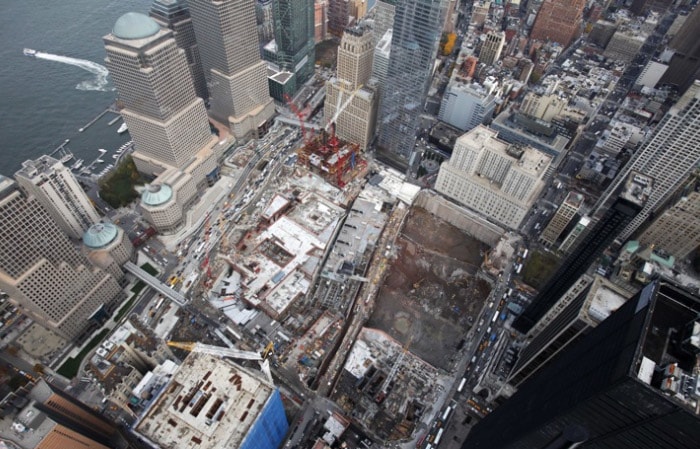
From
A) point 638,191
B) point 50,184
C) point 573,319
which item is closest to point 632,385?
point 573,319

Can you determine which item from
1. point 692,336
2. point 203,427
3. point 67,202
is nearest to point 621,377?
point 692,336

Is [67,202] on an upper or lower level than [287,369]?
upper

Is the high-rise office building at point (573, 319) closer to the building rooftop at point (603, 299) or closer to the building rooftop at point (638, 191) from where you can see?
the building rooftop at point (603, 299)

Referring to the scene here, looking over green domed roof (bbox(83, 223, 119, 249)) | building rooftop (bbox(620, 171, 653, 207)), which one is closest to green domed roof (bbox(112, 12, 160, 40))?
green domed roof (bbox(83, 223, 119, 249))

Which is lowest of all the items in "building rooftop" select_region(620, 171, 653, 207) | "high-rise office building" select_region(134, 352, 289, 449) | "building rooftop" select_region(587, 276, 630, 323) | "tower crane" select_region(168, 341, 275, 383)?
"tower crane" select_region(168, 341, 275, 383)

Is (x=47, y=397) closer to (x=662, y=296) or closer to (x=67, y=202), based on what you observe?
(x=67, y=202)

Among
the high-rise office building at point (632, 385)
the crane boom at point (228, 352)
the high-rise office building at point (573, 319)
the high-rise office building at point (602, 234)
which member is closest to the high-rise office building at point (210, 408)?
the crane boom at point (228, 352)

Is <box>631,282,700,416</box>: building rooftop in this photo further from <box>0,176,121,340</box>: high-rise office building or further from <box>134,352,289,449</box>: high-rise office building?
<box>0,176,121,340</box>: high-rise office building
